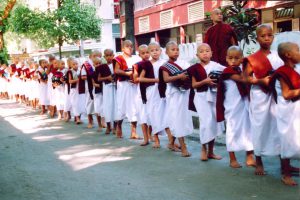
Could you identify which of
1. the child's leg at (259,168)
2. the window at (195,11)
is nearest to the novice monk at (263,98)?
the child's leg at (259,168)

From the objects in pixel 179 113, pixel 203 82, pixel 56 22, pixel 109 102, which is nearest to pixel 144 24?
pixel 56 22

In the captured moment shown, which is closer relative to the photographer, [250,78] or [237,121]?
[250,78]

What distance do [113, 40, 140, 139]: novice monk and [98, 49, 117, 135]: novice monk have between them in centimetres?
48

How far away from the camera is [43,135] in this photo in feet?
37.8

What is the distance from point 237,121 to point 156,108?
244 centimetres

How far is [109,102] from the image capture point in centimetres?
1110

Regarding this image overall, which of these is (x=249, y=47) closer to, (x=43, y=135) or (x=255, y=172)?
(x=43, y=135)

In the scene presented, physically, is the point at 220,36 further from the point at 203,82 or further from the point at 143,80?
the point at 203,82

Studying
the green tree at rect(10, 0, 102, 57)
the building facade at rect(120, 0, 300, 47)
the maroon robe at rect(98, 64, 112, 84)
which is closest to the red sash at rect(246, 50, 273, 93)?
the maroon robe at rect(98, 64, 112, 84)

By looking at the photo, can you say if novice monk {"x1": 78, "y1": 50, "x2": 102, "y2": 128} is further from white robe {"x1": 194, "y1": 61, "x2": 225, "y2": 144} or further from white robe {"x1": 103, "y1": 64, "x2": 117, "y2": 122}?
white robe {"x1": 194, "y1": 61, "x2": 225, "y2": 144}

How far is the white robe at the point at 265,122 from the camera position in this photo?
236 inches

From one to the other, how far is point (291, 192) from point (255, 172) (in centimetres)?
97

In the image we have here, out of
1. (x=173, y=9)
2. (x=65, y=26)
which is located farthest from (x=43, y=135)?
(x=173, y=9)

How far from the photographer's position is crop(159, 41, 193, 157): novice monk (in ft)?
26.1
